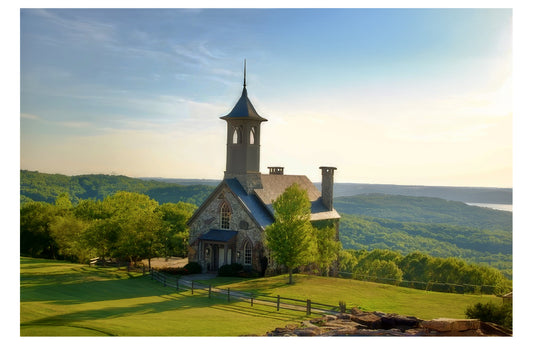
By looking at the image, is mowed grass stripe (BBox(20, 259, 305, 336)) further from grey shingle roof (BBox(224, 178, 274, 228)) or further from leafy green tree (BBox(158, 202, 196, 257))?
grey shingle roof (BBox(224, 178, 274, 228))

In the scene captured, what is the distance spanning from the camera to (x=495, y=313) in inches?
717

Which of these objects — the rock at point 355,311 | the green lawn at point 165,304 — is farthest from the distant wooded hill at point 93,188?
the rock at point 355,311

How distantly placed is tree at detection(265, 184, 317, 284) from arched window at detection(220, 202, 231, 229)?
17.1 ft

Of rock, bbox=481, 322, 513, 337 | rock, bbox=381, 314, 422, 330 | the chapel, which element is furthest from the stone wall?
rock, bbox=481, 322, 513, 337

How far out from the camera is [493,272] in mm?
40438

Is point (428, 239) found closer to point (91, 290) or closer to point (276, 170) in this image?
point (276, 170)

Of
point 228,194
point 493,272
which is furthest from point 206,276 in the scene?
point 493,272

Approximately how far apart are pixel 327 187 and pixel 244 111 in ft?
33.3

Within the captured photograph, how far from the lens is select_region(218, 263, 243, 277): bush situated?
29.9 m

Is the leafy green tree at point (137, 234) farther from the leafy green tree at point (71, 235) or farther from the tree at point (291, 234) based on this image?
the tree at point (291, 234)

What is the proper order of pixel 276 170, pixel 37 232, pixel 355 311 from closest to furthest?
pixel 355 311, pixel 276 170, pixel 37 232

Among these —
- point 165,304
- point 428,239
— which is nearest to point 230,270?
point 165,304

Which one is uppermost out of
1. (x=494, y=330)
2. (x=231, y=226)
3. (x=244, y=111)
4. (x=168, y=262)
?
(x=244, y=111)

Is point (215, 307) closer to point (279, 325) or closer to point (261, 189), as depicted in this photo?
point (279, 325)
